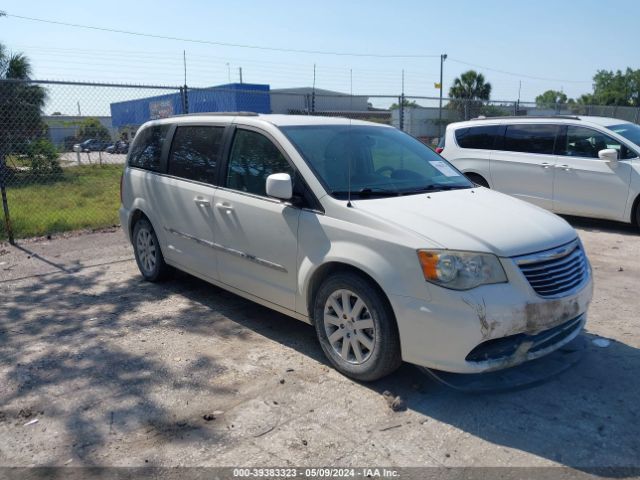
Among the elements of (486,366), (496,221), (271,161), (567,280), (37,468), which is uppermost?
(271,161)

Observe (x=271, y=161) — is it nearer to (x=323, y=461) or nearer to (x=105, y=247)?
(x=323, y=461)

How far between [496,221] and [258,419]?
200 cm

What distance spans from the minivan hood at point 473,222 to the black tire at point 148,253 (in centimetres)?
287

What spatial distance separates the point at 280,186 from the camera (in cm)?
401

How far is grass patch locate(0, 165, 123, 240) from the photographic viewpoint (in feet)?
28.9

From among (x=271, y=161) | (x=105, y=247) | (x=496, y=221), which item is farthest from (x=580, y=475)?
(x=105, y=247)

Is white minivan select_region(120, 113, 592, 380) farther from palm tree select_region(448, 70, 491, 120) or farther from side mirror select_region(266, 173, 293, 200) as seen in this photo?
palm tree select_region(448, 70, 491, 120)

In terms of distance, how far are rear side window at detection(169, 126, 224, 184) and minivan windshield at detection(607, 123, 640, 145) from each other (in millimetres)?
6531

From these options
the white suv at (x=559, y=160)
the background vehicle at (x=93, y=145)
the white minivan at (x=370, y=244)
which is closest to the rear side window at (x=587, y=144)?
the white suv at (x=559, y=160)

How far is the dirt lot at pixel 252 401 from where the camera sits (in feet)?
10.3

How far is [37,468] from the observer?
305 cm

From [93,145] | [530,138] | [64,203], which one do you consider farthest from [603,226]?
[64,203]

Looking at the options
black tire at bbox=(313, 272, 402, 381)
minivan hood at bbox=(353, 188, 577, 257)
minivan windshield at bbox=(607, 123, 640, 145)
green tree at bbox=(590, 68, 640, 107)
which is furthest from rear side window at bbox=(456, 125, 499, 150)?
green tree at bbox=(590, 68, 640, 107)

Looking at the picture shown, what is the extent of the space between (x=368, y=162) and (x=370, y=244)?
1.11 metres
